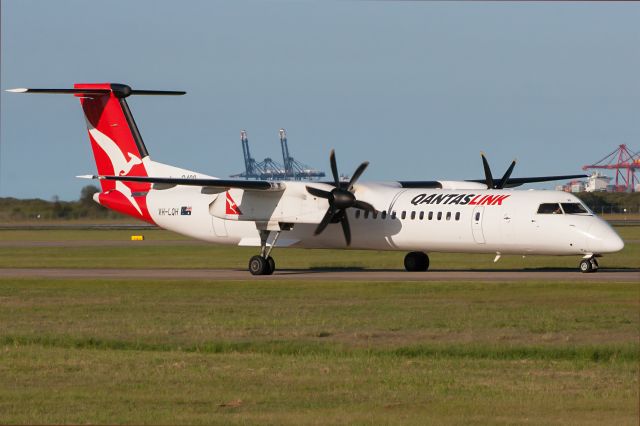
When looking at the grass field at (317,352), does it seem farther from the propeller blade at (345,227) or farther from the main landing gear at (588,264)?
the propeller blade at (345,227)

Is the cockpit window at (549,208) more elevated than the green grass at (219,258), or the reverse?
the cockpit window at (549,208)

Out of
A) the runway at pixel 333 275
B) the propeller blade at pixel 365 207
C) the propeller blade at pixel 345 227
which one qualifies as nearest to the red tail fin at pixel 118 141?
the runway at pixel 333 275

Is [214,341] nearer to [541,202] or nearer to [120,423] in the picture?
[120,423]

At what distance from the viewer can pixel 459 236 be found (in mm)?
34469

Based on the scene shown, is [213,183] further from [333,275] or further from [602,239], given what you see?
[602,239]

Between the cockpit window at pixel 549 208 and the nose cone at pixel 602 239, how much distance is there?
128cm

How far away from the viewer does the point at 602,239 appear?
3181cm

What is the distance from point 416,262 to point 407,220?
2.65m

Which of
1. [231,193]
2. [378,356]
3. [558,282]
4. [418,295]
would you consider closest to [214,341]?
[378,356]

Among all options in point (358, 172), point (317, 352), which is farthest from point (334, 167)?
point (317, 352)

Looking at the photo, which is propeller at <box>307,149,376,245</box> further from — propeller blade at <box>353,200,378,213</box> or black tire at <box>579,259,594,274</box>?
black tire at <box>579,259,594,274</box>

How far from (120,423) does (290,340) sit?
7.81 metres

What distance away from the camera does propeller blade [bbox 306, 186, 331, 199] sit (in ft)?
117

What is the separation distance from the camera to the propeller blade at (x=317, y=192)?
35.8m
